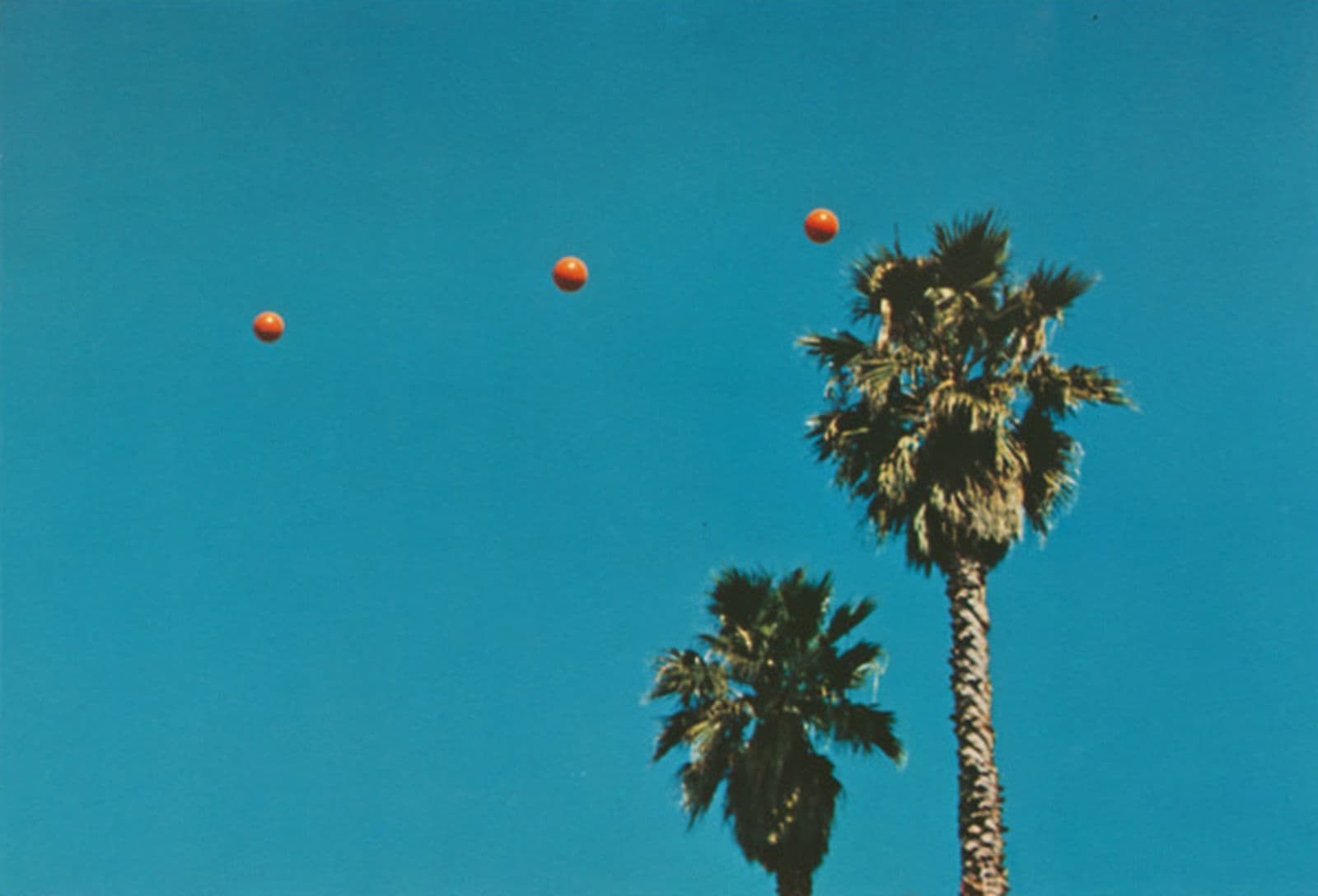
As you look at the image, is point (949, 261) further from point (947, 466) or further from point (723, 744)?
point (723, 744)

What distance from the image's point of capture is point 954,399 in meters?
15.0

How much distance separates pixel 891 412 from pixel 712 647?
325 cm

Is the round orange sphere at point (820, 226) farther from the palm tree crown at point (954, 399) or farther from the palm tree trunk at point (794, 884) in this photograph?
the palm tree trunk at point (794, 884)

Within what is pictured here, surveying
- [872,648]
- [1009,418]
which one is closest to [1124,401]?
[1009,418]

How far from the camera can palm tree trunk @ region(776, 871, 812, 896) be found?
1419 centimetres

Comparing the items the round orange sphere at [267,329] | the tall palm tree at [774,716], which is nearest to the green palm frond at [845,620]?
the tall palm tree at [774,716]

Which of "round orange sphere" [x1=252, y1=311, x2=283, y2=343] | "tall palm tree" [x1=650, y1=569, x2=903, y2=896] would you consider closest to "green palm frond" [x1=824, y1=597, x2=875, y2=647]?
"tall palm tree" [x1=650, y1=569, x2=903, y2=896]

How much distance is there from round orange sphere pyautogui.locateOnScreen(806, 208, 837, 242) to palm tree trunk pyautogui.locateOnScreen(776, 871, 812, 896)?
20.8ft

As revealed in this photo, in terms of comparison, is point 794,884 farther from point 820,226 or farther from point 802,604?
point 820,226

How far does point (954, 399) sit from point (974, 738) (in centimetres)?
371

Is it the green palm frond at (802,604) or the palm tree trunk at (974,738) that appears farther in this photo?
the green palm frond at (802,604)

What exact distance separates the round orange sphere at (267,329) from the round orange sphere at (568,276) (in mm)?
2972

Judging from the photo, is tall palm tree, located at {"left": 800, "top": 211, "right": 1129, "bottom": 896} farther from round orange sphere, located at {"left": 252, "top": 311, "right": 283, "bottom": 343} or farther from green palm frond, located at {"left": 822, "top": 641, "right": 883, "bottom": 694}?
round orange sphere, located at {"left": 252, "top": 311, "right": 283, "bottom": 343}

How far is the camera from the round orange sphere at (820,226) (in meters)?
14.1
